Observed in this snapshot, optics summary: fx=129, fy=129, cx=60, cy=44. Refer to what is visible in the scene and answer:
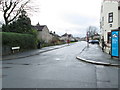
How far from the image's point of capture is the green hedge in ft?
52.6

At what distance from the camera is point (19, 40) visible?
746 inches

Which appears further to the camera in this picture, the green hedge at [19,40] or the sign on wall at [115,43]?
the green hedge at [19,40]

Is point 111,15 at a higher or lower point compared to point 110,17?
higher

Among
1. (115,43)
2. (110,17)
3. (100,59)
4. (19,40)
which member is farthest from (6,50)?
(110,17)

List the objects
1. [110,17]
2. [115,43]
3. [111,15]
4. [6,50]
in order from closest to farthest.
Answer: [115,43]
[6,50]
[111,15]
[110,17]

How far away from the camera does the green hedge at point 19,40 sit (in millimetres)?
16038

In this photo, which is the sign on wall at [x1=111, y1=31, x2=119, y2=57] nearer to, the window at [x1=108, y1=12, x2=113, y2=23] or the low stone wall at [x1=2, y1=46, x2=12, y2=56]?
the window at [x1=108, y1=12, x2=113, y2=23]


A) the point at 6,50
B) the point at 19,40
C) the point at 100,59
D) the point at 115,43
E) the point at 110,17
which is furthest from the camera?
the point at 19,40

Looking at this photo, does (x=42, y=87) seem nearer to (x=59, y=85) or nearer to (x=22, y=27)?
(x=59, y=85)

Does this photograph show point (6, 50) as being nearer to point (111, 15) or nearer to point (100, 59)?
point (100, 59)

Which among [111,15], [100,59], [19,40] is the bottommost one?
[100,59]

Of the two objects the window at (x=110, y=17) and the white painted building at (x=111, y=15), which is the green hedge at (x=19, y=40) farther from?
the window at (x=110, y=17)

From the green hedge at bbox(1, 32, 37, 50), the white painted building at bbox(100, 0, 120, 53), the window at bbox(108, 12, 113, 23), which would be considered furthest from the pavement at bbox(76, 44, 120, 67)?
the green hedge at bbox(1, 32, 37, 50)

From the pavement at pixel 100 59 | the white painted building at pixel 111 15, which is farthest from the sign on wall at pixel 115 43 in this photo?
the white painted building at pixel 111 15
